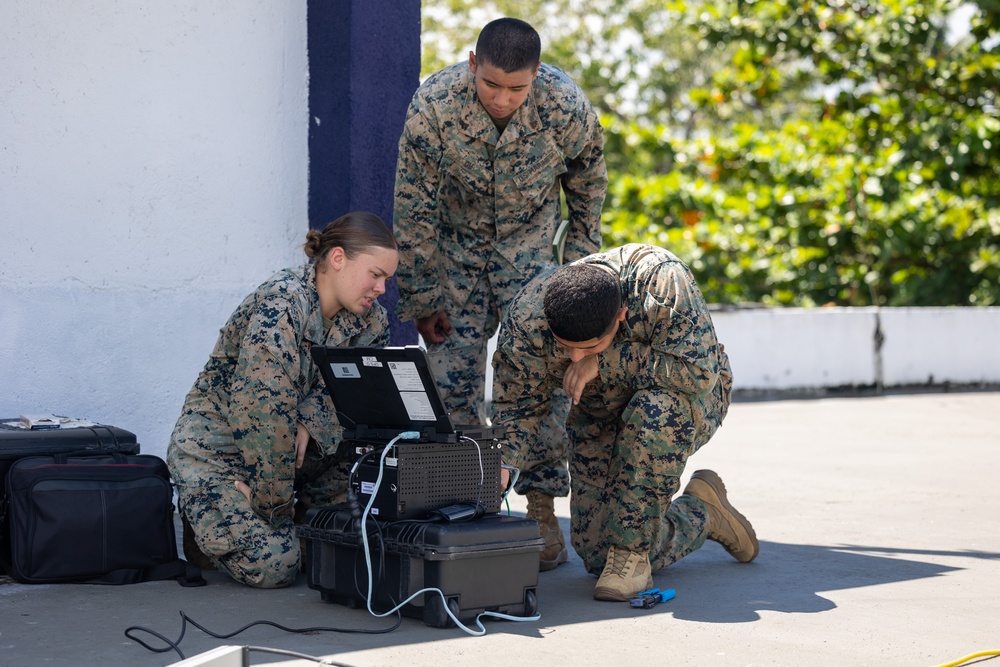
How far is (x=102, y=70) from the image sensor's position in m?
4.99

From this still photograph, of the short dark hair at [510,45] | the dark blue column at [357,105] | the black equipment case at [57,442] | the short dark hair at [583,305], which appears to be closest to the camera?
the short dark hair at [583,305]

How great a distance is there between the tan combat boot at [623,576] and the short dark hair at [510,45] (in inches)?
67.6

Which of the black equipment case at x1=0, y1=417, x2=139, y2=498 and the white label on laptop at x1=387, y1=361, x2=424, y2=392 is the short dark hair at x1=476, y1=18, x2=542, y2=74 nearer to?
the white label on laptop at x1=387, y1=361, x2=424, y2=392

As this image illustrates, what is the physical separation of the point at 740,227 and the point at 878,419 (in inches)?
182

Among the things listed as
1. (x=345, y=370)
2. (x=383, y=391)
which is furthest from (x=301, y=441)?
(x=383, y=391)

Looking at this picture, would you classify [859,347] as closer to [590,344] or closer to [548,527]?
[548,527]

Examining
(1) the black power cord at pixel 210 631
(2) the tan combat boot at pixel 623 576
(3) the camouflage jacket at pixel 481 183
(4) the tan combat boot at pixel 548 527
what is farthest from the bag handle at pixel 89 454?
(2) the tan combat boot at pixel 623 576

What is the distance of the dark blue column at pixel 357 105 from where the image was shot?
5.49 m

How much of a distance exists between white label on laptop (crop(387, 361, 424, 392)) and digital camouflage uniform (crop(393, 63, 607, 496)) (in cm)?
118

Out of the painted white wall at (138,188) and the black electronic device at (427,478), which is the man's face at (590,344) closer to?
the black electronic device at (427,478)

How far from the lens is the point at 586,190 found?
16.0 ft

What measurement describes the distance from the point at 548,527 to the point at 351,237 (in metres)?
1.36

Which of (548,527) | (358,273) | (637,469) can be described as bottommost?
(548,527)

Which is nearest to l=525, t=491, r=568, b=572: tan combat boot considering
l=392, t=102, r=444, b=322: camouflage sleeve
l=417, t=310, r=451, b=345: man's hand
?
l=417, t=310, r=451, b=345: man's hand
